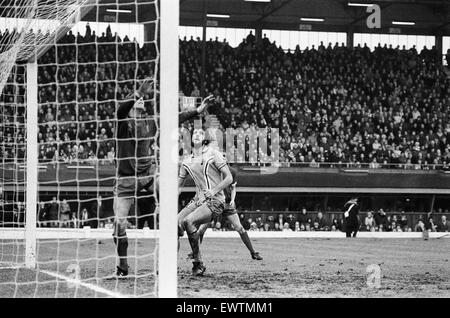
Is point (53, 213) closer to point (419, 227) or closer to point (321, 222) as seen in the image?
point (321, 222)

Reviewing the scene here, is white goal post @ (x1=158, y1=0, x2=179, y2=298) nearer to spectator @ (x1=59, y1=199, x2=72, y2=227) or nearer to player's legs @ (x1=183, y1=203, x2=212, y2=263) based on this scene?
player's legs @ (x1=183, y1=203, x2=212, y2=263)

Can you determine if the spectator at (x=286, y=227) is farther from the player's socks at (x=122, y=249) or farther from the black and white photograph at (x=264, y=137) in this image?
the player's socks at (x=122, y=249)

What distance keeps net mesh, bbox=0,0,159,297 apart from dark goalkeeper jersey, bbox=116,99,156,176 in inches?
2.0

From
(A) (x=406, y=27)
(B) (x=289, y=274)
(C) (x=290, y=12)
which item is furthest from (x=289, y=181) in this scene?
(B) (x=289, y=274)

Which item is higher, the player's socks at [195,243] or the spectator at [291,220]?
the player's socks at [195,243]

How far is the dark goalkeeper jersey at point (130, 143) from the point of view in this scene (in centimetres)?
1000

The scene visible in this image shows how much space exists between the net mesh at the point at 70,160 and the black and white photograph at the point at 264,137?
0.31 feet

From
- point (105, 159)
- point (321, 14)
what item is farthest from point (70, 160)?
point (321, 14)

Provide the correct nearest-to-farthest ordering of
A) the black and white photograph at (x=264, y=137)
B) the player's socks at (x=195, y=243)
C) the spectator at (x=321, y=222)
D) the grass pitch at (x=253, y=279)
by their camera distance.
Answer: the grass pitch at (x=253, y=279), the player's socks at (x=195, y=243), the black and white photograph at (x=264, y=137), the spectator at (x=321, y=222)

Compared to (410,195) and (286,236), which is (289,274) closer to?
(286,236)

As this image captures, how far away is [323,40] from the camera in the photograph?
153 feet

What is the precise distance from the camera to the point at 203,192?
12.2 meters

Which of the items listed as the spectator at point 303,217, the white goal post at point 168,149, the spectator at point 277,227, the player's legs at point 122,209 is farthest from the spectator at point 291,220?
the white goal post at point 168,149

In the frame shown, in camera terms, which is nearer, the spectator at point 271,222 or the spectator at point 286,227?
the spectator at point 286,227
